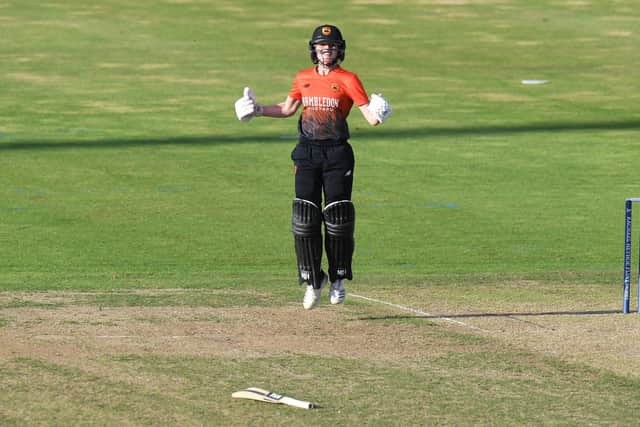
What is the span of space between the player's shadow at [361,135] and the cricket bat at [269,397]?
18.2 metres

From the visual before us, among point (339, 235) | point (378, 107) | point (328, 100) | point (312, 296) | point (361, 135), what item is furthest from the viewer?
point (361, 135)

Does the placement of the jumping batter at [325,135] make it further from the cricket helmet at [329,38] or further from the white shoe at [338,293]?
the white shoe at [338,293]

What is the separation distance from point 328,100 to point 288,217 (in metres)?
8.30

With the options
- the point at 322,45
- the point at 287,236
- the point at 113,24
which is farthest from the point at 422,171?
the point at 113,24

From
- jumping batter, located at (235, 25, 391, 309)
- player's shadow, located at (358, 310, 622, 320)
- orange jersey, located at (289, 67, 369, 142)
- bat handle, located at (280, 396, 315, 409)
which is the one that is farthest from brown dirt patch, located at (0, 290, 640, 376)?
orange jersey, located at (289, 67, 369, 142)

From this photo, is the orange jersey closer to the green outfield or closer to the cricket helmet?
the cricket helmet

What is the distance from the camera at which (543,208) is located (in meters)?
20.9

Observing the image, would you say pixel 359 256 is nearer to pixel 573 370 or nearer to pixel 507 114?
pixel 573 370

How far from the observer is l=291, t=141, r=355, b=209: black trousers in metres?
12.0

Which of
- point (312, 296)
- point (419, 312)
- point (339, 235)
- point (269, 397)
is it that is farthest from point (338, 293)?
point (269, 397)

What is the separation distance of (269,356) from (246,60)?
26895 millimetres

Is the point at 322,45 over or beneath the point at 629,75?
over

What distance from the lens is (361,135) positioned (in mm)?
28391

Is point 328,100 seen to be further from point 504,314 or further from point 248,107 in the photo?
point 504,314
